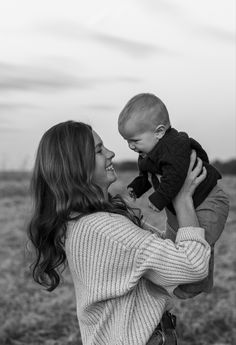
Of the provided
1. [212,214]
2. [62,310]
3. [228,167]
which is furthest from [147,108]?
[228,167]

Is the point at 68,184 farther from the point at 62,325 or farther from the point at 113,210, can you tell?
the point at 62,325

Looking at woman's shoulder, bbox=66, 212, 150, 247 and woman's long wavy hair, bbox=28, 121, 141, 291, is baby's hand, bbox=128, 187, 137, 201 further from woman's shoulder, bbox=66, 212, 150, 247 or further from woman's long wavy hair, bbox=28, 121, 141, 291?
woman's shoulder, bbox=66, 212, 150, 247

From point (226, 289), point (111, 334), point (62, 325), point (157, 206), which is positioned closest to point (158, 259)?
point (157, 206)

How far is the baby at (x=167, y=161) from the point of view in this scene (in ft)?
10.1

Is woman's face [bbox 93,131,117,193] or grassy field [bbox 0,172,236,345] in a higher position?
woman's face [bbox 93,131,117,193]

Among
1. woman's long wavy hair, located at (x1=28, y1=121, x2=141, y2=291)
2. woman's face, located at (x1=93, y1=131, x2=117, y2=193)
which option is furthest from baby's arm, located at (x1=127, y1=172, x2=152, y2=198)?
woman's face, located at (x1=93, y1=131, x2=117, y2=193)

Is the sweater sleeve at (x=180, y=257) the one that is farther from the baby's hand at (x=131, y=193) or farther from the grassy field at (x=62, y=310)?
the grassy field at (x=62, y=310)

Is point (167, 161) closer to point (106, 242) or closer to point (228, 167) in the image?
point (106, 242)

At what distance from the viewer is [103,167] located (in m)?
3.16

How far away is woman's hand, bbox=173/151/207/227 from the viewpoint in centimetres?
304

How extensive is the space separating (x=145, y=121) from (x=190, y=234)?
0.52 m

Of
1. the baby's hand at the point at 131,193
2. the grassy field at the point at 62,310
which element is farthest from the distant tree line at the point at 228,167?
the baby's hand at the point at 131,193

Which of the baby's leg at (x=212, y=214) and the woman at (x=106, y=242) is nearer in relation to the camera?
the woman at (x=106, y=242)

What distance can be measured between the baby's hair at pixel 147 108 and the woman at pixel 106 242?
17cm
